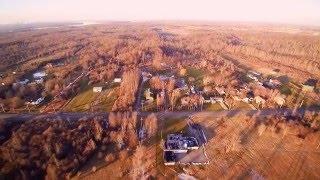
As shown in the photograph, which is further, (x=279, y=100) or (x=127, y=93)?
(x=279, y=100)

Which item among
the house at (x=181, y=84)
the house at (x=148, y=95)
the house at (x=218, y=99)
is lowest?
the house at (x=218, y=99)

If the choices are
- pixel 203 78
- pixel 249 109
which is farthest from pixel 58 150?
pixel 203 78

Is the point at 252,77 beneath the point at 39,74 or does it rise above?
beneath

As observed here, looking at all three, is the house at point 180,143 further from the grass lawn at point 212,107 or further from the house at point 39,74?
the house at point 39,74

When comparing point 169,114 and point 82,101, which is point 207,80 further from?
point 82,101

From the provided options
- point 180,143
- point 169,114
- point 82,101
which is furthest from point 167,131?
point 82,101

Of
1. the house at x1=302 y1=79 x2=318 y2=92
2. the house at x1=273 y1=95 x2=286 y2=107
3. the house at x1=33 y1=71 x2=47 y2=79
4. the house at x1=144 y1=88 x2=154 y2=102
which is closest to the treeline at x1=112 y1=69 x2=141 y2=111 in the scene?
the house at x1=144 y1=88 x2=154 y2=102

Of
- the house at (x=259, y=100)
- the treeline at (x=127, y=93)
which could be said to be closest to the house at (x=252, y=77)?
the house at (x=259, y=100)

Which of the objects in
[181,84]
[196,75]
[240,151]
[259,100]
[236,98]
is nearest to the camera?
[240,151]

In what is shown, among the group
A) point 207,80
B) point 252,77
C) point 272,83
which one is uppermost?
point 207,80
